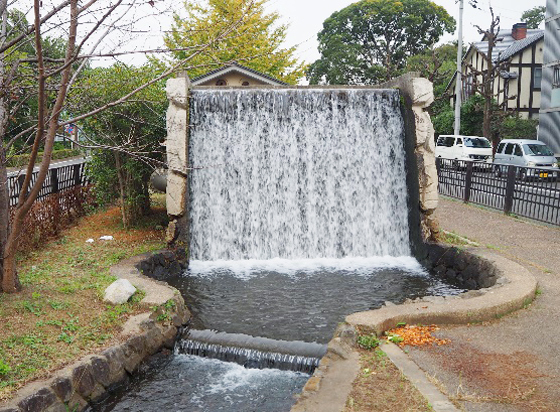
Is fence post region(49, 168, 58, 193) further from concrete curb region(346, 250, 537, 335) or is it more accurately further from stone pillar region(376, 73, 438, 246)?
concrete curb region(346, 250, 537, 335)

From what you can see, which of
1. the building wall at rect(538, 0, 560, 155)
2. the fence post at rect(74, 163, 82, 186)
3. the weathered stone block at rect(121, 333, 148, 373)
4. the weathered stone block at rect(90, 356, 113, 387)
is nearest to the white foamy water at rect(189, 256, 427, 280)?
the weathered stone block at rect(121, 333, 148, 373)

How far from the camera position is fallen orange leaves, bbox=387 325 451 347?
6000 mm

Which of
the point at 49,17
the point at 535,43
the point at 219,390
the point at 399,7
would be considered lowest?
the point at 219,390

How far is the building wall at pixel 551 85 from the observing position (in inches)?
1118

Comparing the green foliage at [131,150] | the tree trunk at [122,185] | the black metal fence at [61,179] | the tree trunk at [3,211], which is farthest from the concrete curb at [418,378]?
the black metal fence at [61,179]

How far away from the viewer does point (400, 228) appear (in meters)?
12.3

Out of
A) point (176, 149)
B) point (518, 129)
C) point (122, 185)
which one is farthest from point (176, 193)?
point (518, 129)

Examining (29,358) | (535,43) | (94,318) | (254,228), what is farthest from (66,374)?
(535,43)

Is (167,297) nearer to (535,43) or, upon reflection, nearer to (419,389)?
(419,389)

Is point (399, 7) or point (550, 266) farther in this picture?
point (399, 7)

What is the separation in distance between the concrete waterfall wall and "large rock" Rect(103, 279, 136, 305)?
363 centimetres

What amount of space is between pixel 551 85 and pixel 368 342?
2841 centimetres

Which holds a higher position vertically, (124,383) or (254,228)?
(254,228)

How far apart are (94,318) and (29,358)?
4.22 ft
